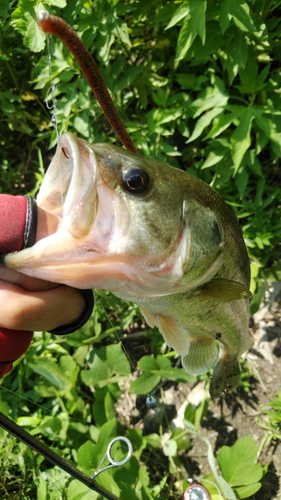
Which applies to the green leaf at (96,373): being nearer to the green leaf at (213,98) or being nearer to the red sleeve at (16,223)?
the green leaf at (213,98)

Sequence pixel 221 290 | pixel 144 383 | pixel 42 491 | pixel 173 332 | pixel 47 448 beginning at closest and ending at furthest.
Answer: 1. pixel 221 290
2. pixel 173 332
3. pixel 47 448
4. pixel 42 491
5. pixel 144 383

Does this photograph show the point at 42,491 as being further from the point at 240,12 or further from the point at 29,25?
the point at 240,12

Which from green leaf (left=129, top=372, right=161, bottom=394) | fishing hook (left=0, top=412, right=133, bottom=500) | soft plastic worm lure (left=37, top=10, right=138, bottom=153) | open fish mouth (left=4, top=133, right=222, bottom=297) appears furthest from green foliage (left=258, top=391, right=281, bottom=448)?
soft plastic worm lure (left=37, top=10, right=138, bottom=153)

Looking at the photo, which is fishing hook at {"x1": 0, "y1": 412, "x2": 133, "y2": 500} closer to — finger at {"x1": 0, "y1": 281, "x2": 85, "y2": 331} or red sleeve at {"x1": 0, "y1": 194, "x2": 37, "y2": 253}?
finger at {"x1": 0, "y1": 281, "x2": 85, "y2": 331}

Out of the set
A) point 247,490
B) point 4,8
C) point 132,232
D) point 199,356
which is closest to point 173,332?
point 199,356

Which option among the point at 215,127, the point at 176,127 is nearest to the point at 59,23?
the point at 215,127

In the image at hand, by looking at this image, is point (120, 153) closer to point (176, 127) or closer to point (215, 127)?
point (215, 127)
